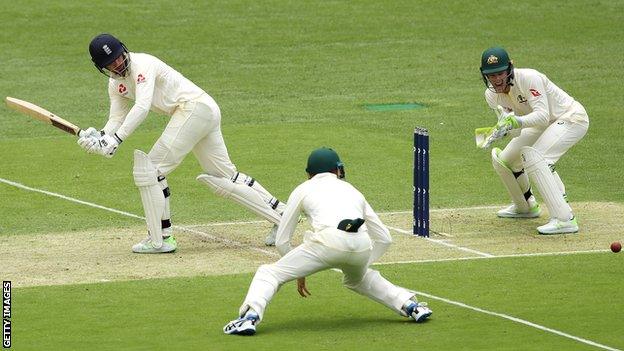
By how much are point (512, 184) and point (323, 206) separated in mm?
5126

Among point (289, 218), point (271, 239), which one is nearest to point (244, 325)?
point (289, 218)

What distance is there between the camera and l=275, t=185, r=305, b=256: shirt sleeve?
11.6 metres

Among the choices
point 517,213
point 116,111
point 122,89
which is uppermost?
point 122,89

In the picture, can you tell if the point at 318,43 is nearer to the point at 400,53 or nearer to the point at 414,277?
the point at 400,53

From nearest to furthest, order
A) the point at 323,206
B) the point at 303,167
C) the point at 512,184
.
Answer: the point at 323,206 → the point at 512,184 → the point at 303,167

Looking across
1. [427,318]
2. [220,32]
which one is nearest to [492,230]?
[427,318]

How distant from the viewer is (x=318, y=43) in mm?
27062

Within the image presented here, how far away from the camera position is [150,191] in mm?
14602

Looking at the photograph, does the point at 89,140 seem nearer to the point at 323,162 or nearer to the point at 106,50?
the point at 106,50

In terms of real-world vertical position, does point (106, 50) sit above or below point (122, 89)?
above

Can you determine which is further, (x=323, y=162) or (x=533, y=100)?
(x=533, y=100)

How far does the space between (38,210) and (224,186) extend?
3.00 metres

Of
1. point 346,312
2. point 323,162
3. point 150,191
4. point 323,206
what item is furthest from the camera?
point 150,191

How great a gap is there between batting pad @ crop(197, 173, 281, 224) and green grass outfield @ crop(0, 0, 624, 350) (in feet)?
1.79
